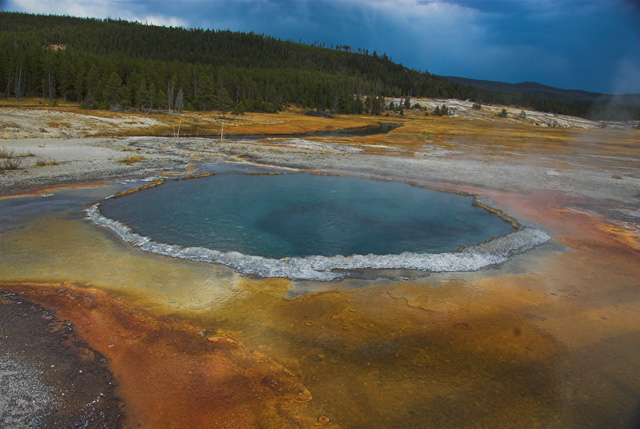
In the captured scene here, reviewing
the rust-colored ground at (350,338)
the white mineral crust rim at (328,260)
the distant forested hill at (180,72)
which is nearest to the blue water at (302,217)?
the white mineral crust rim at (328,260)

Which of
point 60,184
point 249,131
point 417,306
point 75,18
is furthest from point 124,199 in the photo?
point 75,18

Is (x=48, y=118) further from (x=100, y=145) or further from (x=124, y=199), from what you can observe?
(x=124, y=199)

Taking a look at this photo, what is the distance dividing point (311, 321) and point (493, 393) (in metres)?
3.24

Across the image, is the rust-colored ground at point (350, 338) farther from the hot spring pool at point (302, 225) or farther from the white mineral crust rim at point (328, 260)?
the hot spring pool at point (302, 225)

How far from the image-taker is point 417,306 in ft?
26.4

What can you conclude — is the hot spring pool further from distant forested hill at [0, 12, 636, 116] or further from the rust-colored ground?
distant forested hill at [0, 12, 636, 116]

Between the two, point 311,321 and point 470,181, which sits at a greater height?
point 470,181

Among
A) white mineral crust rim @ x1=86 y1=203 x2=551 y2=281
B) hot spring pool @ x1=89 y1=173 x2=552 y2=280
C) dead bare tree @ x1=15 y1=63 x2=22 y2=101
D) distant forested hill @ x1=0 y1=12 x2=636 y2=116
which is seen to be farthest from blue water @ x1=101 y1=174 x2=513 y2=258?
dead bare tree @ x1=15 y1=63 x2=22 y2=101

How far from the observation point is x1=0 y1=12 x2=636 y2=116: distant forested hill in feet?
212

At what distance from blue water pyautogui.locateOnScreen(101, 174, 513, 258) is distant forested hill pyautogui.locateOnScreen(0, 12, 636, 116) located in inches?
2007

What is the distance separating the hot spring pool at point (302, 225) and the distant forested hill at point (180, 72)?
169 feet

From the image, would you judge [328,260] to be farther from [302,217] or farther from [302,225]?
[302,217]

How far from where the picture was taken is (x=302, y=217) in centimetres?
1469

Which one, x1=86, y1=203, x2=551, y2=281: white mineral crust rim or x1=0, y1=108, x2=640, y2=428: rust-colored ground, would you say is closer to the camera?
x1=0, y1=108, x2=640, y2=428: rust-colored ground
